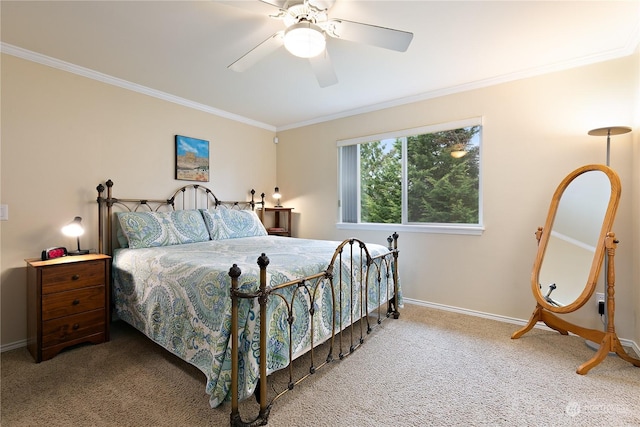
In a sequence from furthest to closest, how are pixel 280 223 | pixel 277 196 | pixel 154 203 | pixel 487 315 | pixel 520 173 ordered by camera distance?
pixel 280 223
pixel 277 196
pixel 154 203
pixel 487 315
pixel 520 173

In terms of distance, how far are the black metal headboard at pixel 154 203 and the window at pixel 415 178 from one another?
1.51 metres

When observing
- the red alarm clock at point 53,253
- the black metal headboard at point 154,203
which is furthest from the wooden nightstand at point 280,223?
the red alarm clock at point 53,253

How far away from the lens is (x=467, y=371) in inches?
81.7

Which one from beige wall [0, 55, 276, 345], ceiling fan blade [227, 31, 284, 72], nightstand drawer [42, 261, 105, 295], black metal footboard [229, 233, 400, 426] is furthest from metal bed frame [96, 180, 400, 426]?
ceiling fan blade [227, 31, 284, 72]

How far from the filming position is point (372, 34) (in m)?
1.83

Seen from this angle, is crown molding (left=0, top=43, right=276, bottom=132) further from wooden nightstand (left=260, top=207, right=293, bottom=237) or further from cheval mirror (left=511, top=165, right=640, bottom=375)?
cheval mirror (left=511, top=165, right=640, bottom=375)

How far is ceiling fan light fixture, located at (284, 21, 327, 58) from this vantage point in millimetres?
1739

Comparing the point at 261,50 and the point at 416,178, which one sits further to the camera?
the point at 416,178

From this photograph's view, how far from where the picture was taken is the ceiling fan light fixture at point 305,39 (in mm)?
1739

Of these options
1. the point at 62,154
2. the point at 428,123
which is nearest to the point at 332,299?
the point at 428,123

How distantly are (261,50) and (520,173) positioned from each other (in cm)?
266

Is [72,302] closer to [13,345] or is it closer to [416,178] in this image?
[13,345]

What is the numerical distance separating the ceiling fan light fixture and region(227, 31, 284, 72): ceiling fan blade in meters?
0.23

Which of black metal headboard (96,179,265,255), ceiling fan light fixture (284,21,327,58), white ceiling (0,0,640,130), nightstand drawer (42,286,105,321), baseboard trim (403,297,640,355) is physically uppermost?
white ceiling (0,0,640,130)
